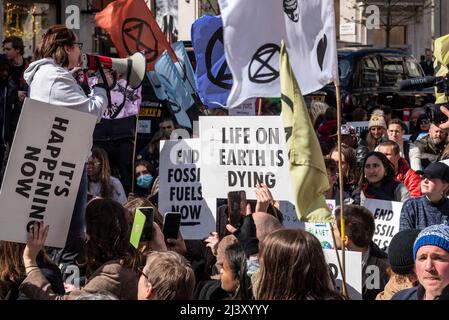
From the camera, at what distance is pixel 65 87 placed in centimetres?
743

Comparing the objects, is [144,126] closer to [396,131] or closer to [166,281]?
[396,131]

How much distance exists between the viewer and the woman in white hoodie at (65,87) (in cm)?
719

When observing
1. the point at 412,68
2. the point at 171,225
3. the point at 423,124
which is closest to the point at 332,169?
the point at 171,225

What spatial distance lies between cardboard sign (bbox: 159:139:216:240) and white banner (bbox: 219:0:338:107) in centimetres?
110

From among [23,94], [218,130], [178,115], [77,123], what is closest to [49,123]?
[77,123]

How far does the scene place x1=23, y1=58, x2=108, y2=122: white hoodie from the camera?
7.41m

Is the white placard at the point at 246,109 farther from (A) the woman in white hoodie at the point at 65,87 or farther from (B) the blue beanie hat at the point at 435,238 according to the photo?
(B) the blue beanie hat at the point at 435,238

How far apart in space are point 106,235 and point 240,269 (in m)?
0.73

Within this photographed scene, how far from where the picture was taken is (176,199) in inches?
347

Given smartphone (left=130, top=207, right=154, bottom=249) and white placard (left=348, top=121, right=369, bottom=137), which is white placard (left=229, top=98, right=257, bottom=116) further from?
smartphone (left=130, top=207, right=154, bottom=249)

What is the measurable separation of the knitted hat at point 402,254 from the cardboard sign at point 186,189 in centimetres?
230

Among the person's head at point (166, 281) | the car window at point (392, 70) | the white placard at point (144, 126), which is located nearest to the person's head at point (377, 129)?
the white placard at point (144, 126)
